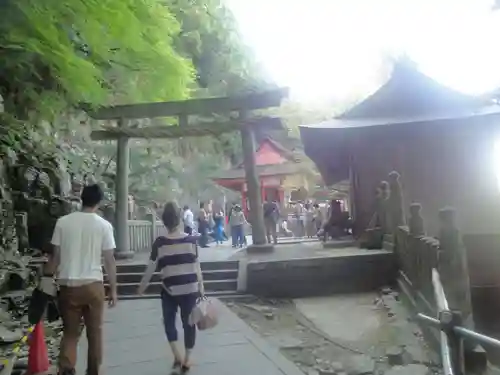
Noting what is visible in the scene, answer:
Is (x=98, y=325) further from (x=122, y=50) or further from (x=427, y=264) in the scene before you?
(x=122, y=50)

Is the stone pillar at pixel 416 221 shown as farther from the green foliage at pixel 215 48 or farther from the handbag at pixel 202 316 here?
the green foliage at pixel 215 48

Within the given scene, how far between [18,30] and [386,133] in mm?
10880

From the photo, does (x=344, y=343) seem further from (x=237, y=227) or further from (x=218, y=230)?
(x=218, y=230)

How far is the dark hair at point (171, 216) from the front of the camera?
526cm

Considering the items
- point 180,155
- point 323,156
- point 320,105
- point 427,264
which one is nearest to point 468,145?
point 323,156

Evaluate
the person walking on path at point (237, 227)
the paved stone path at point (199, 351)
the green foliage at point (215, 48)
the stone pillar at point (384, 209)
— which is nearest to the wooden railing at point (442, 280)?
the stone pillar at point (384, 209)

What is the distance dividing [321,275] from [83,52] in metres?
8.01

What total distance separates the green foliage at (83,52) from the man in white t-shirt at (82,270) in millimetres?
4950

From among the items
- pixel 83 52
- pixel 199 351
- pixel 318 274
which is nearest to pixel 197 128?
pixel 83 52

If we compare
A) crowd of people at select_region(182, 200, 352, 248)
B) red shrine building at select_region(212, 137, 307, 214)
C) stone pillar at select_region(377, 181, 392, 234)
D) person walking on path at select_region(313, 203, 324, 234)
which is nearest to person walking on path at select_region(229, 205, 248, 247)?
crowd of people at select_region(182, 200, 352, 248)

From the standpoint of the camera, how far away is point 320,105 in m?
46.7

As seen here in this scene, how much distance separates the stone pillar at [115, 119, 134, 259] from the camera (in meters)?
14.5

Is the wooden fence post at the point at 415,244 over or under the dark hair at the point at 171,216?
under

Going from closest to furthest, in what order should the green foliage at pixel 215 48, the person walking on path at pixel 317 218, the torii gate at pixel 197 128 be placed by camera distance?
the torii gate at pixel 197 128
the green foliage at pixel 215 48
the person walking on path at pixel 317 218
